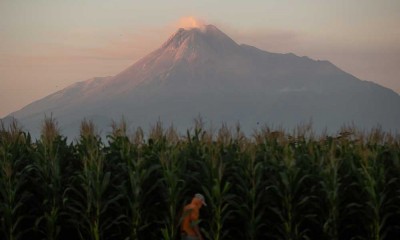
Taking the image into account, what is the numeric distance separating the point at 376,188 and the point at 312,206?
149 cm

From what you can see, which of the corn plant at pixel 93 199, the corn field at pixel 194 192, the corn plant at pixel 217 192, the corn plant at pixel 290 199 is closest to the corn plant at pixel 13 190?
the corn field at pixel 194 192

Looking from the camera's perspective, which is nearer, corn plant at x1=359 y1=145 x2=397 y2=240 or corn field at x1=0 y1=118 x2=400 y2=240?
corn field at x1=0 y1=118 x2=400 y2=240

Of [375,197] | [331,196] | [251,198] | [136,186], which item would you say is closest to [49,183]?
[136,186]

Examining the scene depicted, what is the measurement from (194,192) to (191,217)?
181 cm

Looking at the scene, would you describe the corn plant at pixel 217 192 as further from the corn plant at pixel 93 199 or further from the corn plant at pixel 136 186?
the corn plant at pixel 93 199

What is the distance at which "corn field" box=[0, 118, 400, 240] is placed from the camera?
1462 cm

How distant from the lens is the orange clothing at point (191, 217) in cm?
1320

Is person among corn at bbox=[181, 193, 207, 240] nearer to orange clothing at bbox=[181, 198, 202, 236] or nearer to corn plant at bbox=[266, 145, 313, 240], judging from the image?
orange clothing at bbox=[181, 198, 202, 236]

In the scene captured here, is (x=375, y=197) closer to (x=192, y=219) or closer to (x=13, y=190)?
(x=192, y=219)

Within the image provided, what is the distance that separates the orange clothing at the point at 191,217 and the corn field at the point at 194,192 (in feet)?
2.54

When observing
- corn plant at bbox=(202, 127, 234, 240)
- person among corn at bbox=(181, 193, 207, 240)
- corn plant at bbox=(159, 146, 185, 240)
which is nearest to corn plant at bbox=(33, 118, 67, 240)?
corn plant at bbox=(159, 146, 185, 240)

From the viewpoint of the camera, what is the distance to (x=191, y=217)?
13.3 m

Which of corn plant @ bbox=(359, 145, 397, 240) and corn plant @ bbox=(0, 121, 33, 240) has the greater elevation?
corn plant @ bbox=(0, 121, 33, 240)

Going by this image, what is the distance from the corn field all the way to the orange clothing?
0.78m
